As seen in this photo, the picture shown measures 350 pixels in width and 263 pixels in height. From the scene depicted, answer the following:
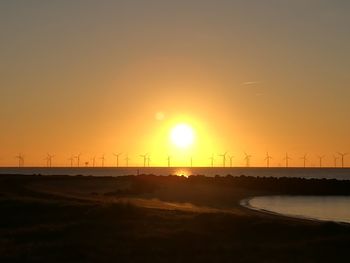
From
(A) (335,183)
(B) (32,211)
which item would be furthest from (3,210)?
(A) (335,183)

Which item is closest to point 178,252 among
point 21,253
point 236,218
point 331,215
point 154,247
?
point 154,247

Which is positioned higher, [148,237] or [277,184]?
[277,184]

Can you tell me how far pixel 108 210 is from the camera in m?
34.1

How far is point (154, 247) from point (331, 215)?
121 ft

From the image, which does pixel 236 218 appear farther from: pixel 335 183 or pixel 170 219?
pixel 335 183

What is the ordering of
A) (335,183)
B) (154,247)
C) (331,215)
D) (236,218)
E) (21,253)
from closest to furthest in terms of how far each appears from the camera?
(21,253), (154,247), (236,218), (331,215), (335,183)

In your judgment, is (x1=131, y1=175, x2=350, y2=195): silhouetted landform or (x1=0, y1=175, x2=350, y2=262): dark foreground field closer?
(x1=0, y1=175, x2=350, y2=262): dark foreground field

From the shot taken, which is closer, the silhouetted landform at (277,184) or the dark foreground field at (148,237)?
the dark foreground field at (148,237)

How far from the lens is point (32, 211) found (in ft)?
118

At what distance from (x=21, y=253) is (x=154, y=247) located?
512 cm

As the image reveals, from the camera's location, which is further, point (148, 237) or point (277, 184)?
point (277, 184)

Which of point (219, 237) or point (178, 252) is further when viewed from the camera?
point (219, 237)

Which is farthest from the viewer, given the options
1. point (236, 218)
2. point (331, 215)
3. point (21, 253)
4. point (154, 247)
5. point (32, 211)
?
point (331, 215)

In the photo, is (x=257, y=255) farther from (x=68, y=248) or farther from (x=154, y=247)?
(x=68, y=248)
